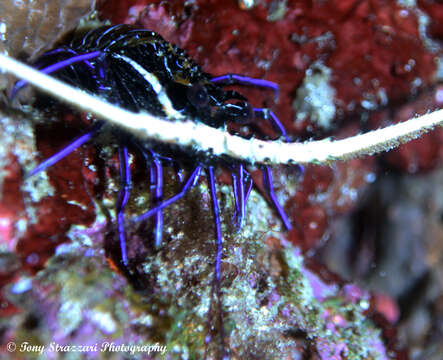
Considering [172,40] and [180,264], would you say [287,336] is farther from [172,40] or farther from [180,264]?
[172,40]

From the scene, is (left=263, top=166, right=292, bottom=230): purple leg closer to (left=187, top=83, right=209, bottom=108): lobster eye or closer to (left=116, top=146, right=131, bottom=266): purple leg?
(left=187, top=83, right=209, bottom=108): lobster eye

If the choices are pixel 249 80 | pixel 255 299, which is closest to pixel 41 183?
pixel 255 299

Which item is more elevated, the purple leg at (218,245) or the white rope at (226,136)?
the white rope at (226,136)

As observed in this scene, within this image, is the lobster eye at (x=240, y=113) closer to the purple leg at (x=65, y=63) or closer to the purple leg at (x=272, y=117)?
the purple leg at (x=272, y=117)

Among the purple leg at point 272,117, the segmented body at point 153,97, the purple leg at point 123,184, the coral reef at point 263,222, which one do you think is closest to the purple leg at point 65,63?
the segmented body at point 153,97

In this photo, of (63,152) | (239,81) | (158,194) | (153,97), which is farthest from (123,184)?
(239,81)

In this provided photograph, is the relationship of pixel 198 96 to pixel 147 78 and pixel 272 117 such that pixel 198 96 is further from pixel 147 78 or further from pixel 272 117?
pixel 272 117
